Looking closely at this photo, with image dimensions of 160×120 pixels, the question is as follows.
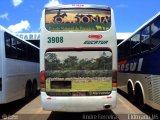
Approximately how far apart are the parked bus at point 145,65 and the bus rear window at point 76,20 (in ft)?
5.64

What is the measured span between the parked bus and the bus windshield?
1.46m

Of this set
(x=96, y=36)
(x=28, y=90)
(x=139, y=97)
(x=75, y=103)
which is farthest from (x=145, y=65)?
(x=28, y=90)

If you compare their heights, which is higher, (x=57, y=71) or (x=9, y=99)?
(x=57, y=71)

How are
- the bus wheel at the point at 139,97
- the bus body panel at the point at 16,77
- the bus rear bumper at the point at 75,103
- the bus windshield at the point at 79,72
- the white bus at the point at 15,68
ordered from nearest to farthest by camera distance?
the bus rear bumper at the point at 75,103 < the bus windshield at the point at 79,72 < the white bus at the point at 15,68 < the bus body panel at the point at 16,77 < the bus wheel at the point at 139,97

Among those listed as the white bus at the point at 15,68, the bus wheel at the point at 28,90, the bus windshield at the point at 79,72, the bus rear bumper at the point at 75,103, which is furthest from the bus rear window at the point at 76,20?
the bus wheel at the point at 28,90

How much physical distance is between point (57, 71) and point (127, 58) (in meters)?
6.86

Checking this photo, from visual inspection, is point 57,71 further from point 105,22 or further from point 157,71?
point 157,71

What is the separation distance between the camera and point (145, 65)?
1292 centimetres

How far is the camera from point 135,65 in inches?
586

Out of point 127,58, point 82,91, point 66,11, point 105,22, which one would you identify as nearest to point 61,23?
point 66,11

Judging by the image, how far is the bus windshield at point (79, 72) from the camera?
11172mm

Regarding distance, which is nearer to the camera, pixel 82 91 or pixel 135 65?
pixel 82 91

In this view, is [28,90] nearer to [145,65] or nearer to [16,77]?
[16,77]

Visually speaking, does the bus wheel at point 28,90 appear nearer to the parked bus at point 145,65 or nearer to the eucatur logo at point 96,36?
the parked bus at point 145,65
